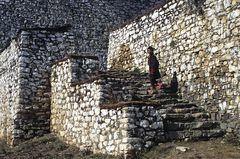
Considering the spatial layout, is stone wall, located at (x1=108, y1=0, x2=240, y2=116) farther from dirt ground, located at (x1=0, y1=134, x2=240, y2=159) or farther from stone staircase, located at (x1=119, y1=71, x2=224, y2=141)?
dirt ground, located at (x1=0, y1=134, x2=240, y2=159)

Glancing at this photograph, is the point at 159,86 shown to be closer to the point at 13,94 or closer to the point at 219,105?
the point at 219,105

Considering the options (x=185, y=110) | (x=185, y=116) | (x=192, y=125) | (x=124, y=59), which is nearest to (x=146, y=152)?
(x=192, y=125)

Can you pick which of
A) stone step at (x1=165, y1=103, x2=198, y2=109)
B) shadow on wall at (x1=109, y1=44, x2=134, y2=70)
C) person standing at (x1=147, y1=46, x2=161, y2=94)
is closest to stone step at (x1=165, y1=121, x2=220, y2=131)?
stone step at (x1=165, y1=103, x2=198, y2=109)

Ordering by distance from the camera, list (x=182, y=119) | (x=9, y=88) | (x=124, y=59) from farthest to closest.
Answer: (x=124, y=59) → (x=9, y=88) → (x=182, y=119)

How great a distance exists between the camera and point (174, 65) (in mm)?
14578

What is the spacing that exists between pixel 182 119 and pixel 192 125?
373 millimetres

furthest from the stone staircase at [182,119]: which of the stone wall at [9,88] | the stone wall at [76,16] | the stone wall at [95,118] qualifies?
the stone wall at [76,16]

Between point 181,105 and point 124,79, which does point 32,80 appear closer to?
point 124,79

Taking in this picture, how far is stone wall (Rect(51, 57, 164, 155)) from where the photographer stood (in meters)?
10.9

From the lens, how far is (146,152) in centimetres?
1082

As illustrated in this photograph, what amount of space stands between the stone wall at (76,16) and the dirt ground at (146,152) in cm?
1034

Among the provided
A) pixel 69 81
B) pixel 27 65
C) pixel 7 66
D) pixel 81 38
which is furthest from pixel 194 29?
pixel 81 38

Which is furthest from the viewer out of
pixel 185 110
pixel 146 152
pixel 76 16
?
pixel 76 16

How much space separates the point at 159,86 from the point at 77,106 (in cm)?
253
